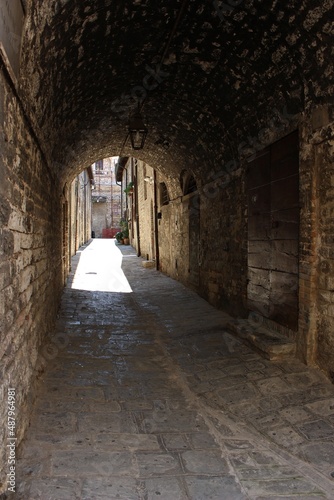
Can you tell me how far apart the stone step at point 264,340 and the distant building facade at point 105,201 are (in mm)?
37155

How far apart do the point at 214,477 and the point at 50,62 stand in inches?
139

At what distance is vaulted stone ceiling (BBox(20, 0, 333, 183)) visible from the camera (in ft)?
10.7

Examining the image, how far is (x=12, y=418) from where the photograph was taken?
2344mm

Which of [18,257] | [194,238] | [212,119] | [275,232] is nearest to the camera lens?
[18,257]

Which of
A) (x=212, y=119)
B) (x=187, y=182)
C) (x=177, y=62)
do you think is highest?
(x=177, y=62)

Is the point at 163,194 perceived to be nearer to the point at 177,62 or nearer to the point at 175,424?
the point at 177,62

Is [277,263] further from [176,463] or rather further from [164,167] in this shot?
[164,167]

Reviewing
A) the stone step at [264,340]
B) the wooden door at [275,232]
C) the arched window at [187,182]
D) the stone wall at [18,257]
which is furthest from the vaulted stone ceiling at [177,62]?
the stone step at [264,340]

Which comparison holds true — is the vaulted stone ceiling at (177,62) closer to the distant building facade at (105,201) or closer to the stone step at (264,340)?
the stone step at (264,340)

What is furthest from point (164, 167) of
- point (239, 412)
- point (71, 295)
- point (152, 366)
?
point (239, 412)

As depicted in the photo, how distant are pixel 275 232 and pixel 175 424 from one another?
2636 mm

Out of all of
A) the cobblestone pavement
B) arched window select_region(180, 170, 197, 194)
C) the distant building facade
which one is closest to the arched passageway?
the cobblestone pavement

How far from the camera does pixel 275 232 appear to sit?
469 centimetres

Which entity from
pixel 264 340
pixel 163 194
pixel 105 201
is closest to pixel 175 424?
pixel 264 340
